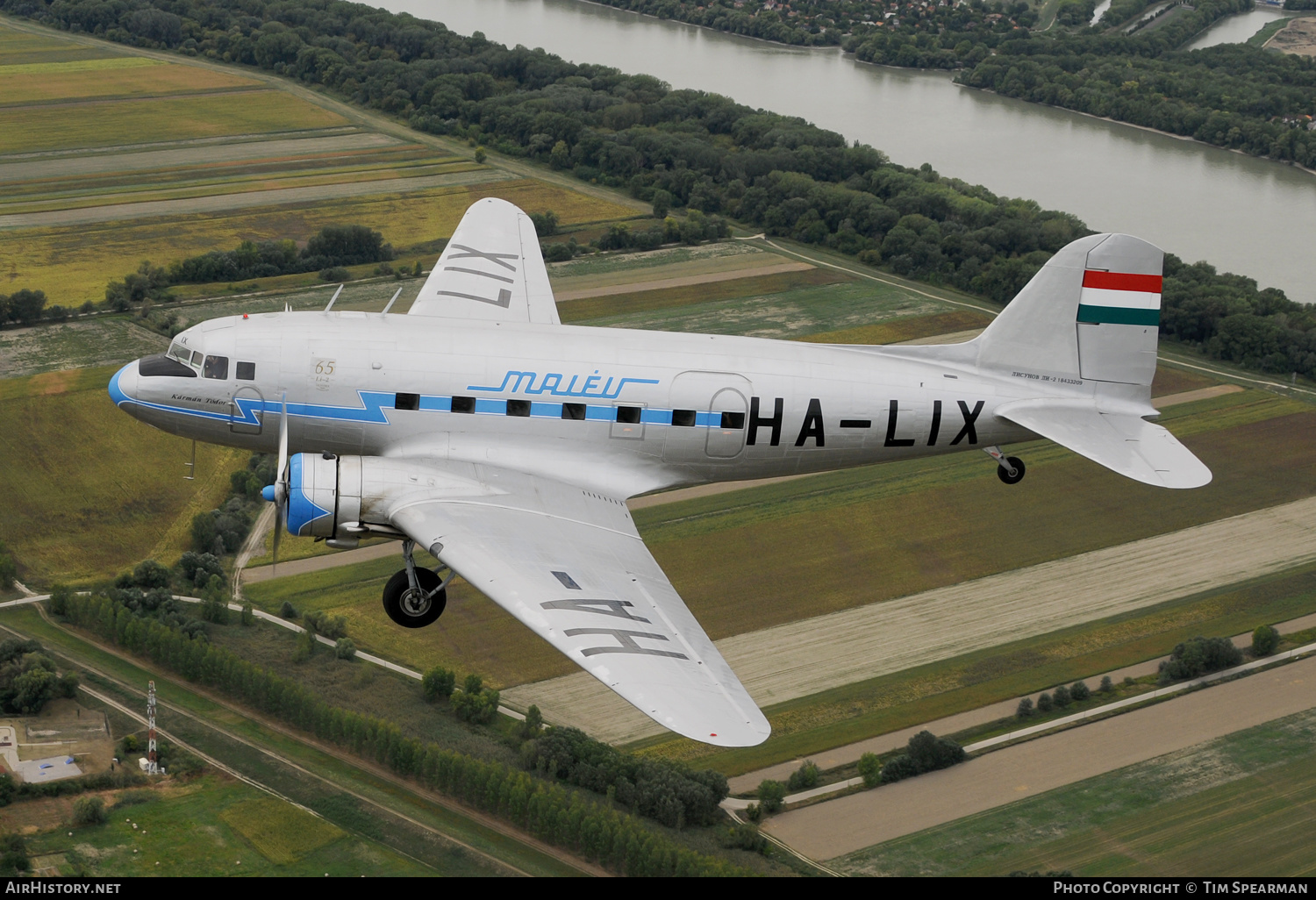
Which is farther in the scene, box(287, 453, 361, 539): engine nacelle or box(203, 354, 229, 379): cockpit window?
box(203, 354, 229, 379): cockpit window

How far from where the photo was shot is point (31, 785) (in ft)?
169

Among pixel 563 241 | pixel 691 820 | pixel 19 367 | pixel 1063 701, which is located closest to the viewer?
pixel 691 820

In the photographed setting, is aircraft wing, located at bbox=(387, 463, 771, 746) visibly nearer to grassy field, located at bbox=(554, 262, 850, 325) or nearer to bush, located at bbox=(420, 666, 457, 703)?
bush, located at bbox=(420, 666, 457, 703)

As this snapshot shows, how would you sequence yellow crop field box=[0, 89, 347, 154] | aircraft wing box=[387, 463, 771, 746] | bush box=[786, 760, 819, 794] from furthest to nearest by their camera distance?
yellow crop field box=[0, 89, 347, 154] < bush box=[786, 760, 819, 794] < aircraft wing box=[387, 463, 771, 746]

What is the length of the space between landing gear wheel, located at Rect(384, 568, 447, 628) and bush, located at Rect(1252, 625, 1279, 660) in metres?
40.8

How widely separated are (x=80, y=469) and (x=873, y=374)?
4655cm

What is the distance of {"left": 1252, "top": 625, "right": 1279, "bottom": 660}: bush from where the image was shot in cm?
5856

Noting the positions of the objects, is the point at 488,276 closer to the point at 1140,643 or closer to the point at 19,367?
the point at 1140,643

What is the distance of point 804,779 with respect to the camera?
52.2 metres

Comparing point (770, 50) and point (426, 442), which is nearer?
point (426, 442)

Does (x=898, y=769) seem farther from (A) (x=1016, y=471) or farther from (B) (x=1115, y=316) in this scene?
(B) (x=1115, y=316)

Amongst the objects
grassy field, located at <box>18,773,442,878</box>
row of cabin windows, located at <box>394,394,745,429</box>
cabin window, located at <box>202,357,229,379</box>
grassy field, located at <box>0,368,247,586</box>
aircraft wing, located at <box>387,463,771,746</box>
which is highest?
cabin window, located at <box>202,357,229,379</box>

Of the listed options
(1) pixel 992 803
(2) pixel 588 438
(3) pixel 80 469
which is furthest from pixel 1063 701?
(3) pixel 80 469

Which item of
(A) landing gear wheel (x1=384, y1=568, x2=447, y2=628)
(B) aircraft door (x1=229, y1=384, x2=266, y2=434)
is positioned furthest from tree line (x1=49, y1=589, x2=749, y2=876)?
(B) aircraft door (x1=229, y1=384, x2=266, y2=434)
